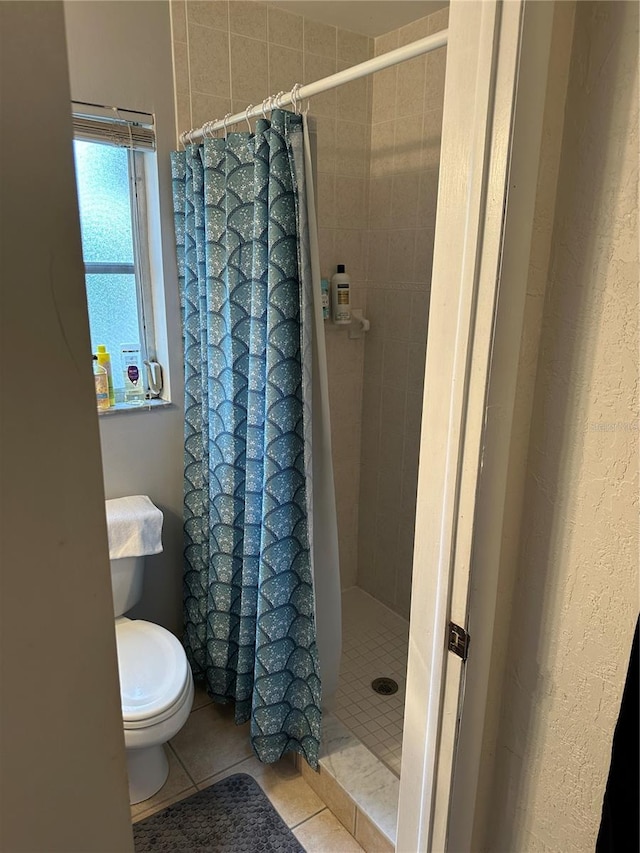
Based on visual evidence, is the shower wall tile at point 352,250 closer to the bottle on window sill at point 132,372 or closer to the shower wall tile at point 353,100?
A: the shower wall tile at point 353,100

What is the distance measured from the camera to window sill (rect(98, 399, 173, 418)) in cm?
207

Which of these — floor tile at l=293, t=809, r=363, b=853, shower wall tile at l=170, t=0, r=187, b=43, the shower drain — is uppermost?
shower wall tile at l=170, t=0, r=187, b=43

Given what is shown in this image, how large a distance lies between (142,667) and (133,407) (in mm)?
871

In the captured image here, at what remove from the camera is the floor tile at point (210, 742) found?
1977 mm

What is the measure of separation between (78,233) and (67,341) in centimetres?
7

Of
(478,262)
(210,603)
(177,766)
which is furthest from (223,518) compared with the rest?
(478,262)

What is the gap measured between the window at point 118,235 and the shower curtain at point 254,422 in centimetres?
17

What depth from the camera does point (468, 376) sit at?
91 centimetres

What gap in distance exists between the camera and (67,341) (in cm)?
39

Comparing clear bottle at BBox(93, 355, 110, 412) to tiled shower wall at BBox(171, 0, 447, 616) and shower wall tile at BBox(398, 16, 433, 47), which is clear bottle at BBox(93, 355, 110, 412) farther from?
shower wall tile at BBox(398, 16, 433, 47)

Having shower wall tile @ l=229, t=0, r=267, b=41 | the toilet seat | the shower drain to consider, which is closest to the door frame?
the toilet seat

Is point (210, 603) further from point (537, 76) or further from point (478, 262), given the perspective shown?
point (537, 76)

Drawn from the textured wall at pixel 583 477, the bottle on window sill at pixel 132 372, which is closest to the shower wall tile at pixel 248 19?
the bottle on window sill at pixel 132 372

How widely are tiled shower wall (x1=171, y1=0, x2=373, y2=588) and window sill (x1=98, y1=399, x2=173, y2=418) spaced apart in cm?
81
